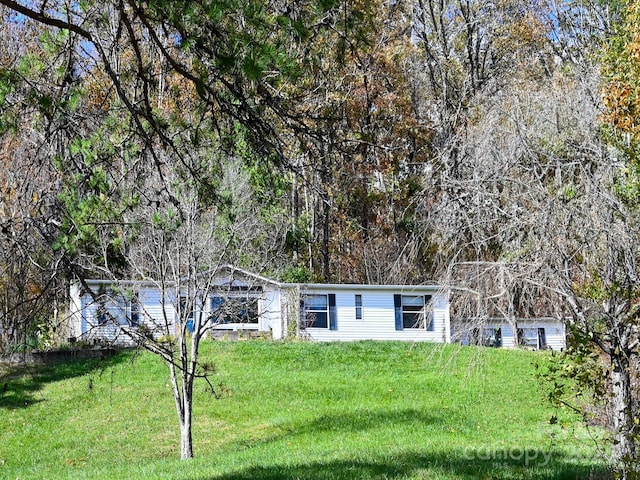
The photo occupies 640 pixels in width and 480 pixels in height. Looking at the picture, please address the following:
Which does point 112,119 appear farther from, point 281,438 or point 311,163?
point 281,438

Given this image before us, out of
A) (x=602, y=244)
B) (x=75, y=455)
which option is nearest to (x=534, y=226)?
(x=602, y=244)

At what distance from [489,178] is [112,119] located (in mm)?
4622

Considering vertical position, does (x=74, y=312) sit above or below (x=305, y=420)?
above

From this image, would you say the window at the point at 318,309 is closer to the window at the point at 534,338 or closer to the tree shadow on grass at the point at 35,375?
the tree shadow on grass at the point at 35,375

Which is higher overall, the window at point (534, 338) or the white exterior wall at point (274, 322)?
the white exterior wall at point (274, 322)

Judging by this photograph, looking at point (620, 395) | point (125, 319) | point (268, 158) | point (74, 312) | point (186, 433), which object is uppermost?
point (268, 158)

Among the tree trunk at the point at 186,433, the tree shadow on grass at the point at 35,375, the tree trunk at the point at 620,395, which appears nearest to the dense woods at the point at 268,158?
the tree trunk at the point at 620,395

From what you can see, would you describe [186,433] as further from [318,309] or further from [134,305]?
[318,309]

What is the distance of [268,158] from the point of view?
5773mm

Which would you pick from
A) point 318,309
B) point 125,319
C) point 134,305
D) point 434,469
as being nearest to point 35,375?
point 125,319

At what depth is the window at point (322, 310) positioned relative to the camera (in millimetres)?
27016

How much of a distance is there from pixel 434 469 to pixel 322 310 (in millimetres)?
19401

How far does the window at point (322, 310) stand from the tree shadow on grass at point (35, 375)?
267 inches

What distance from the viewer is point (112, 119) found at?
592cm
